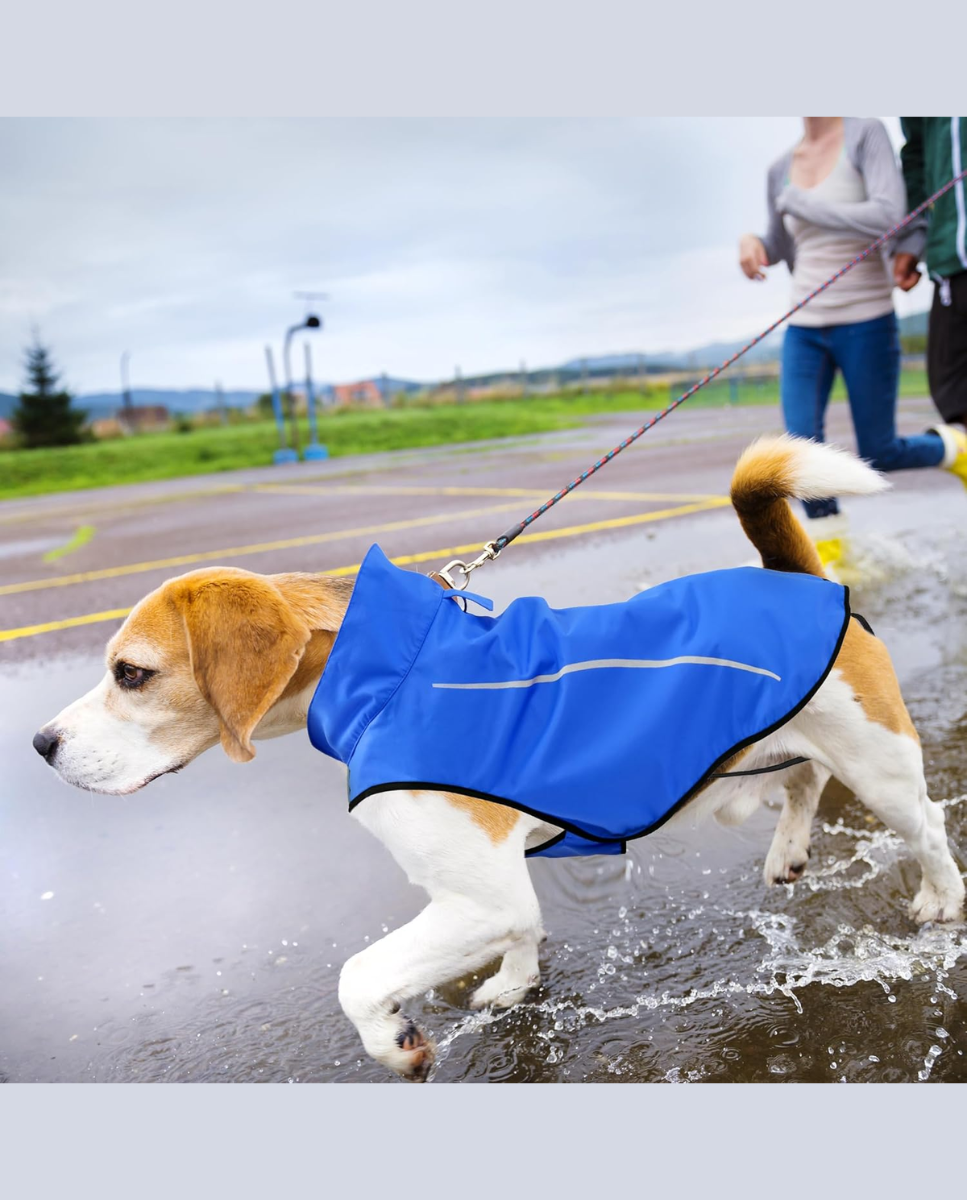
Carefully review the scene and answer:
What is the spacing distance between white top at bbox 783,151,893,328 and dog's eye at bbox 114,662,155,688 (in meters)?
4.19

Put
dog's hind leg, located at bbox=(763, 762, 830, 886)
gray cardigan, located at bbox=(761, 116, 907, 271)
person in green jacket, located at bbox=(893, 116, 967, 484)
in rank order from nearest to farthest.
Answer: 1. dog's hind leg, located at bbox=(763, 762, 830, 886)
2. person in green jacket, located at bbox=(893, 116, 967, 484)
3. gray cardigan, located at bbox=(761, 116, 907, 271)

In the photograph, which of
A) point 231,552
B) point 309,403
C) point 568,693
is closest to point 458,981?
point 568,693

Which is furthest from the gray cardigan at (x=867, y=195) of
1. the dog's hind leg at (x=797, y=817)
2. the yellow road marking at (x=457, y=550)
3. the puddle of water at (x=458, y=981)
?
the dog's hind leg at (x=797, y=817)

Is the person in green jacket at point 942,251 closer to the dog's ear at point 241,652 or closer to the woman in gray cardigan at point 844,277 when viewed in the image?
the woman in gray cardigan at point 844,277

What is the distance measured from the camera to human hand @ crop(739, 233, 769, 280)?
17.7 ft

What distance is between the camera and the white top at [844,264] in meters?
5.30

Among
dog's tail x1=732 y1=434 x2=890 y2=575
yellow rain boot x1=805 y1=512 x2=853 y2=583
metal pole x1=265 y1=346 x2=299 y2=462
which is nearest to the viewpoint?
dog's tail x1=732 y1=434 x2=890 y2=575

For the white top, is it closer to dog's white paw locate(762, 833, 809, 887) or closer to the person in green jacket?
the person in green jacket

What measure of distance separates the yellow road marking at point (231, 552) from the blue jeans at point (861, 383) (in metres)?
4.32

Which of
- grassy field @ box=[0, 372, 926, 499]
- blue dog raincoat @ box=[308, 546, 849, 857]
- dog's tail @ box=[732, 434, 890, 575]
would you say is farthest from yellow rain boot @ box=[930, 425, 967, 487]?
grassy field @ box=[0, 372, 926, 499]

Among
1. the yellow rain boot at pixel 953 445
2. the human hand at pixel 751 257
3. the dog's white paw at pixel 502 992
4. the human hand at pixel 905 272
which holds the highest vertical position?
the human hand at pixel 751 257

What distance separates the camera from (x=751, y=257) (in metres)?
5.43

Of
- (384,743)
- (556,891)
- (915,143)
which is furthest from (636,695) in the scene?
(915,143)

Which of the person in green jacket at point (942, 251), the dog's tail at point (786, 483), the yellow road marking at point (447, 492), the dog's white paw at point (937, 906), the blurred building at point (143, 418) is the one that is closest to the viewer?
the dog's tail at point (786, 483)
